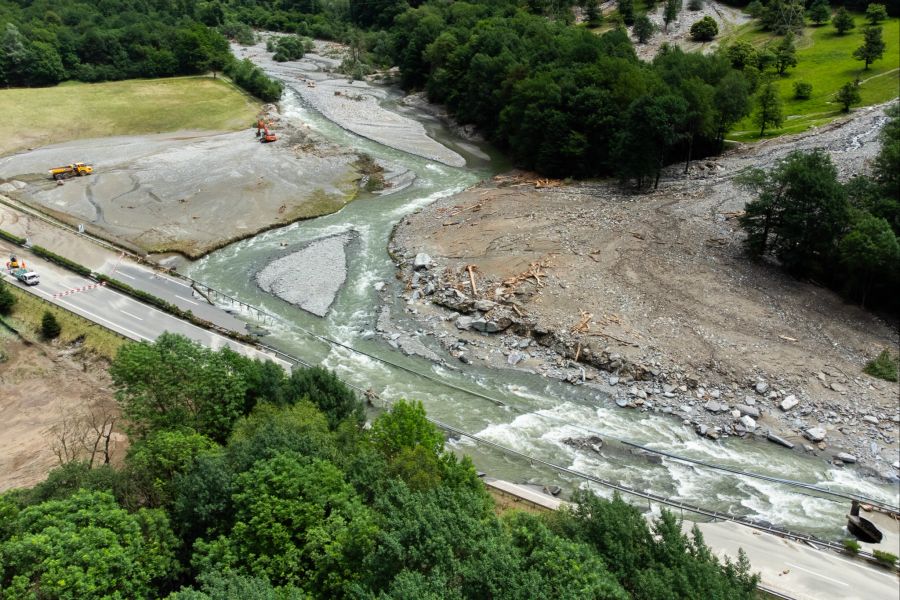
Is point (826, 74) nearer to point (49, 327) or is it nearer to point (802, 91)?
point (802, 91)

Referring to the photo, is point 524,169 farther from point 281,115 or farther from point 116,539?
point 116,539

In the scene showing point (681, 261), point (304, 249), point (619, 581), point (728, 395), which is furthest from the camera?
point (304, 249)

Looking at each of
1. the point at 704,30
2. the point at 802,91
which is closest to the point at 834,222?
the point at 802,91

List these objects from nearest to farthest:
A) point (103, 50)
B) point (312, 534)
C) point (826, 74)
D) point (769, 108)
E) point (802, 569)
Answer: point (312, 534) < point (802, 569) < point (769, 108) < point (826, 74) < point (103, 50)

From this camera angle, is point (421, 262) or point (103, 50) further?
point (103, 50)

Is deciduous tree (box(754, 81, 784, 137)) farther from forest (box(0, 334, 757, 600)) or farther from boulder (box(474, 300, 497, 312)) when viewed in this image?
forest (box(0, 334, 757, 600))

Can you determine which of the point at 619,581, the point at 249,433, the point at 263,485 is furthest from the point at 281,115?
the point at 619,581
